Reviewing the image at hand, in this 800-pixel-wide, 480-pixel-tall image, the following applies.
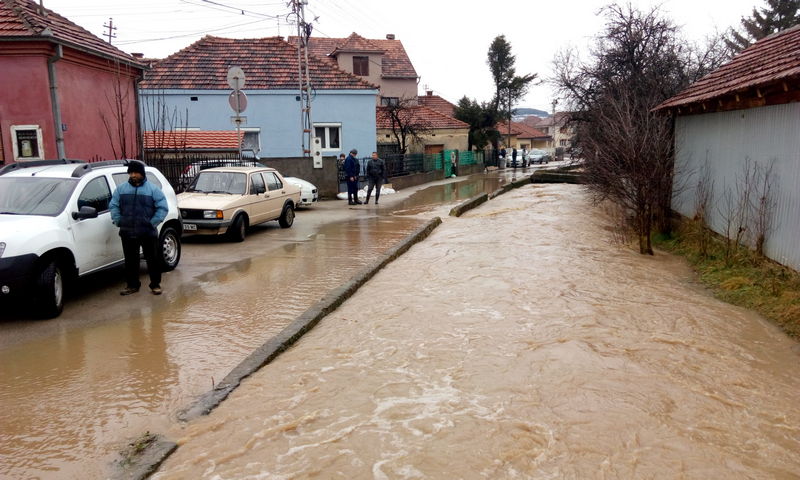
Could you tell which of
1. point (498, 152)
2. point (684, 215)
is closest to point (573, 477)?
point (684, 215)

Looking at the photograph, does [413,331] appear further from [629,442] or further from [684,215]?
[684,215]

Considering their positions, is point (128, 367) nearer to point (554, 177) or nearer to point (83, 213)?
point (83, 213)

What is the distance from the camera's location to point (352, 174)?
65.3 feet

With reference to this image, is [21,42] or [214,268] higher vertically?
[21,42]

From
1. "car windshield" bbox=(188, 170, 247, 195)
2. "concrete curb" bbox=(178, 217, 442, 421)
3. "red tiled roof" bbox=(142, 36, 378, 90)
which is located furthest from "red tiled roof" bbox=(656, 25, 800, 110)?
"red tiled roof" bbox=(142, 36, 378, 90)

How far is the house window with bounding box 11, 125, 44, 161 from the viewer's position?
42.2ft

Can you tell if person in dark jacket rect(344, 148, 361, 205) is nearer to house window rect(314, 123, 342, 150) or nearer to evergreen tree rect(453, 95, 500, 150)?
house window rect(314, 123, 342, 150)

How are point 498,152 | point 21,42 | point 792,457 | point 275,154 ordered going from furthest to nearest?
point 498,152
point 275,154
point 21,42
point 792,457

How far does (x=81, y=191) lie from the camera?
25.7ft

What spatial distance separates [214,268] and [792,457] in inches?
332

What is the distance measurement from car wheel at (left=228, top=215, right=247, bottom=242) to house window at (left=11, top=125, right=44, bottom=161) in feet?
15.0

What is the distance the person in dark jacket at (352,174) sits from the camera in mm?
19578

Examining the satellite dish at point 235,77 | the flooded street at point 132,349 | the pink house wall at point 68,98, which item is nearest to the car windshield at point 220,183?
the pink house wall at point 68,98

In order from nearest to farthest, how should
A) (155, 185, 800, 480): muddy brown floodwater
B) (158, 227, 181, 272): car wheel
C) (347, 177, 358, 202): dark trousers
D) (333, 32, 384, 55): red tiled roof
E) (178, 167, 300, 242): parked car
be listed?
(155, 185, 800, 480): muddy brown floodwater, (158, 227, 181, 272): car wheel, (178, 167, 300, 242): parked car, (347, 177, 358, 202): dark trousers, (333, 32, 384, 55): red tiled roof
